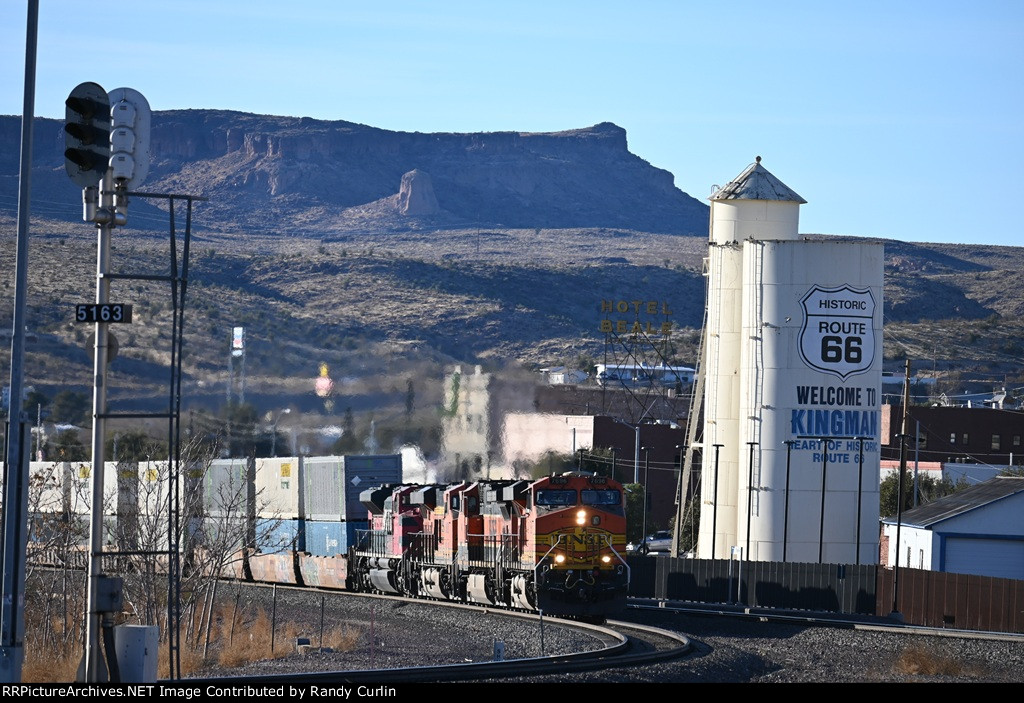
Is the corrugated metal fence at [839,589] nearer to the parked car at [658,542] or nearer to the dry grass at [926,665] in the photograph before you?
the dry grass at [926,665]

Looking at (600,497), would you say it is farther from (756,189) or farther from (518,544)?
(756,189)

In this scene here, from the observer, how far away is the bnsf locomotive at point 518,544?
124 feet

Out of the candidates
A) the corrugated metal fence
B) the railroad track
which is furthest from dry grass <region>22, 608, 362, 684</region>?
the corrugated metal fence

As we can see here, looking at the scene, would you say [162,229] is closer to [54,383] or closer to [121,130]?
[54,383]

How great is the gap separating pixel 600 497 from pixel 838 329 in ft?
65.8

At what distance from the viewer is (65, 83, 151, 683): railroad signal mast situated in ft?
59.2

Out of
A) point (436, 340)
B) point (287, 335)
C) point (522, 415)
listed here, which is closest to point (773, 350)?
point (522, 415)

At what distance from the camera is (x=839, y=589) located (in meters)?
48.2

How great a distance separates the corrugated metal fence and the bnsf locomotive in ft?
35.5

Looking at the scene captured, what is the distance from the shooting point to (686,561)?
52.3 meters

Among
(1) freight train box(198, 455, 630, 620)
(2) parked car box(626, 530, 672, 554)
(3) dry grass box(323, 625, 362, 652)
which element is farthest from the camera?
(2) parked car box(626, 530, 672, 554)

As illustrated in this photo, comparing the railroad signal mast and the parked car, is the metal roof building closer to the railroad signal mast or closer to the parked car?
the parked car

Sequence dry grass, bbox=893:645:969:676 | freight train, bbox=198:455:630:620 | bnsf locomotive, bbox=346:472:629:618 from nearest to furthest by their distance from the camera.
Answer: dry grass, bbox=893:645:969:676
bnsf locomotive, bbox=346:472:629:618
freight train, bbox=198:455:630:620

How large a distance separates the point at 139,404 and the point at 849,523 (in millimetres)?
42907
